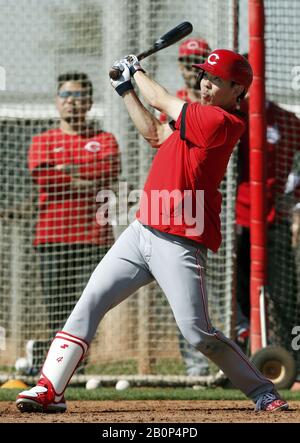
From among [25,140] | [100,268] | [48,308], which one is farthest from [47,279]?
[100,268]

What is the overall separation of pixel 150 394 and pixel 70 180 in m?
1.95

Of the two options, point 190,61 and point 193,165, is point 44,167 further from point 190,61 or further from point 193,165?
point 193,165

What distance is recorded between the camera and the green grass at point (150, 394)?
788 centimetres

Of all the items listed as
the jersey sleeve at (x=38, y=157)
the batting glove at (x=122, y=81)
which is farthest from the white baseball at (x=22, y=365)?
the batting glove at (x=122, y=81)

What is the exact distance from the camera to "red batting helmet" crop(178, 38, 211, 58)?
29.4 ft

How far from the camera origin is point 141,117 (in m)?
6.30

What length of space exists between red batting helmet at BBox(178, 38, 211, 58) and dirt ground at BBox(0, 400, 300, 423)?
2.86 m

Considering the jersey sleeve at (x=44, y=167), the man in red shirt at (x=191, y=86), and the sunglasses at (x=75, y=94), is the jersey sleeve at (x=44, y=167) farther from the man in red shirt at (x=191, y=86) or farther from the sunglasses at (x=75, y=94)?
the man in red shirt at (x=191, y=86)

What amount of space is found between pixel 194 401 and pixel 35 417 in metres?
2.01

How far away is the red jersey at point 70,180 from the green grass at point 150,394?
4.41 feet

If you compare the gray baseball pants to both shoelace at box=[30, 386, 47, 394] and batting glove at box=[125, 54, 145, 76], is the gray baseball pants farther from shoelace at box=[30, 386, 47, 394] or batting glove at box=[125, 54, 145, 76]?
batting glove at box=[125, 54, 145, 76]

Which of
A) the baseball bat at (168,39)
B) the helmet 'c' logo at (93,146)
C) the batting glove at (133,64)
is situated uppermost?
the baseball bat at (168,39)

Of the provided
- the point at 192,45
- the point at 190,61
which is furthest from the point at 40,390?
the point at 192,45

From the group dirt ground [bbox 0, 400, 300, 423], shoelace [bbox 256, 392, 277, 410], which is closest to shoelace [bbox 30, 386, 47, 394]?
dirt ground [bbox 0, 400, 300, 423]
